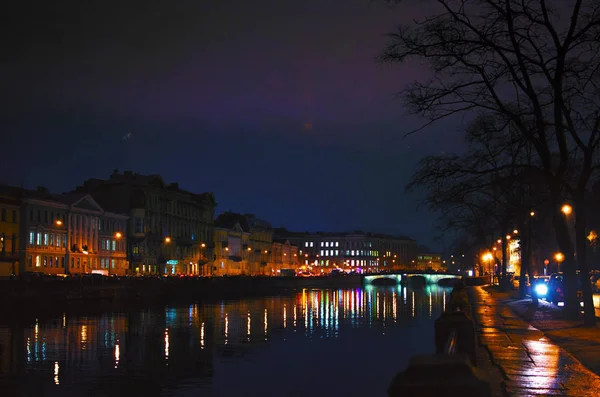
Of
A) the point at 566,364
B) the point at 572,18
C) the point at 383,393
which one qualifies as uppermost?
the point at 572,18

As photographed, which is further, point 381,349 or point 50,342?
point 50,342

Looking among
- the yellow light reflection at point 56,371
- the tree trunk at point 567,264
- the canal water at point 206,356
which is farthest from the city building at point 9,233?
the tree trunk at point 567,264

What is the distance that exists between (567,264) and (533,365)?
1455 centimetres

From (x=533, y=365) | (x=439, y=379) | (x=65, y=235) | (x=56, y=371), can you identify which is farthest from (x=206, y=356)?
(x=65, y=235)

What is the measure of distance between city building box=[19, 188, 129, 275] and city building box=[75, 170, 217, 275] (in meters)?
4.35

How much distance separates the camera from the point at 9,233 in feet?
328

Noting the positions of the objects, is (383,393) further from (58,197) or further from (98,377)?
(58,197)

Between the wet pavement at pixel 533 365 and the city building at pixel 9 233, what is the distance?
79998 millimetres

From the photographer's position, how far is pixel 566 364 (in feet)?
65.9

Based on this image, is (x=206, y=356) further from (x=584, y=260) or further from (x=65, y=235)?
(x=65, y=235)

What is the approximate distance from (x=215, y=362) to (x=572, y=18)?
67.7ft

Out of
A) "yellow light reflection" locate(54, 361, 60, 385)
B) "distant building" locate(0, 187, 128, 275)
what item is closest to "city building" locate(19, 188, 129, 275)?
"distant building" locate(0, 187, 128, 275)

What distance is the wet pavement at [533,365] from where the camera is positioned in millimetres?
16109

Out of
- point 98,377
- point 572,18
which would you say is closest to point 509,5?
point 572,18
